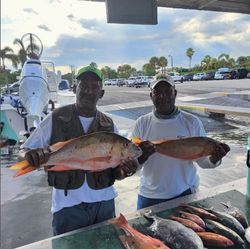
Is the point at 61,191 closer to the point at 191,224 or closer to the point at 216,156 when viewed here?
the point at 191,224

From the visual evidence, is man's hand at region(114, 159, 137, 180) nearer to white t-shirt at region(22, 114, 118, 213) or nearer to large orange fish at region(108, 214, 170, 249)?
white t-shirt at region(22, 114, 118, 213)

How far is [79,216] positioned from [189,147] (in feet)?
2.90

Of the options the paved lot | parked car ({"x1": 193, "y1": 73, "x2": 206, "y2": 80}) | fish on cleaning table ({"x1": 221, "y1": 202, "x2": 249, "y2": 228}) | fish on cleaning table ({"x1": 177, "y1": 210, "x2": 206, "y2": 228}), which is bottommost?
the paved lot

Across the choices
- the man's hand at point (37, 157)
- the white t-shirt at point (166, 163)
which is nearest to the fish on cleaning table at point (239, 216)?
the white t-shirt at point (166, 163)

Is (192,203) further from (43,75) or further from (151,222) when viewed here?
(43,75)

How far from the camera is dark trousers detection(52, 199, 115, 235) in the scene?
2.11 meters

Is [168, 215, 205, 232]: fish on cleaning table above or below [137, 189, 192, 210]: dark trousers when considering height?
above

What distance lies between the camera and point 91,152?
1.71m

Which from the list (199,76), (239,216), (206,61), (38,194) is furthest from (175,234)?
(199,76)

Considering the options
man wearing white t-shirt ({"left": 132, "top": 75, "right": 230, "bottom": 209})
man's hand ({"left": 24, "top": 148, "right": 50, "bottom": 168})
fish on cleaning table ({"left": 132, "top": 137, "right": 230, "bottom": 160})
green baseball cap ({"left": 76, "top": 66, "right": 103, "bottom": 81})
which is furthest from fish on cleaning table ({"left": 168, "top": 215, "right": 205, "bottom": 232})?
green baseball cap ({"left": 76, "top": 66, "right": 103, "bottom": 81})

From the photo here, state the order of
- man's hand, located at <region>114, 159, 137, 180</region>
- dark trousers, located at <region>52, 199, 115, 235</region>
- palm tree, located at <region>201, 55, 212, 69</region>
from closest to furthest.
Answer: man's hand, located at <region>114, 159, 137, 180</region>, dark trousers, located at <region>52, 199, 115, 235</region>, palm tree, located at <region>201, 55, 212, 69</region>

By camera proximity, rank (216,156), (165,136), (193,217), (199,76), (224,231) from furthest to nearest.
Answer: (199,76) → (165,136) → (216,156) → (193,217) → (224,231)

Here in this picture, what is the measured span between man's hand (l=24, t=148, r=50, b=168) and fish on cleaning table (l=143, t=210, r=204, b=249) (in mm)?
777

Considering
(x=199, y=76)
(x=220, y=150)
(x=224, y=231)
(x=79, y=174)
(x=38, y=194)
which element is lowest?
(x=38, y=194)
